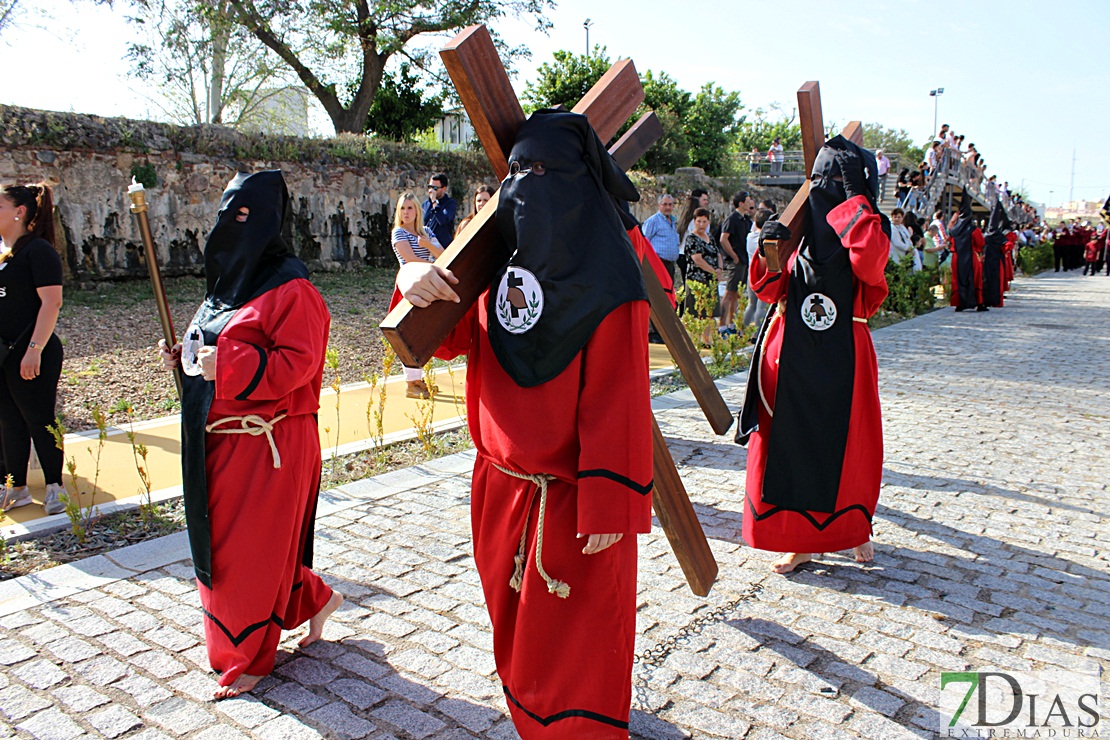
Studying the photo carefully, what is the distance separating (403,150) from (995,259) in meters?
13.4

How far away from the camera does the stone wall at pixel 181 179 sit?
1205 centimetres

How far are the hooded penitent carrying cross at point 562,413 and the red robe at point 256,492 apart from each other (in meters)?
0.95

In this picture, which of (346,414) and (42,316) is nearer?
(42,316)

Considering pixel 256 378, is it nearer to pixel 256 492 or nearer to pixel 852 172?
pixel 256 492

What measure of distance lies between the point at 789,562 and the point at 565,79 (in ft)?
92.6

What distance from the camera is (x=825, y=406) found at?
4160mm

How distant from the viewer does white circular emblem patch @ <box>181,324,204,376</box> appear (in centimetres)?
314

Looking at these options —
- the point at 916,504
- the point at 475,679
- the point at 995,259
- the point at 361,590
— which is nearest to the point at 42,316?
the point at 361,590

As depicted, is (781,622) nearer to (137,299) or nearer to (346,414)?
(346,414)

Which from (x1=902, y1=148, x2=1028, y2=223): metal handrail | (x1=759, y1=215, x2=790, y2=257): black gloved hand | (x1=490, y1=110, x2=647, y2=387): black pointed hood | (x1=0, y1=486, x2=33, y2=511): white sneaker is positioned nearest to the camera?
(x1=490, y1=110, x2=647, y2=387): black pointed hood

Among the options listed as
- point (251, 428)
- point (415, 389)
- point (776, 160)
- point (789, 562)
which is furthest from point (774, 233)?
point (776, 160)

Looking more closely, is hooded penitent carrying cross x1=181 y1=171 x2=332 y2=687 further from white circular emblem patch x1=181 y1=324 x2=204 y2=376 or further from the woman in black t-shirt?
the woman in black t-shirt

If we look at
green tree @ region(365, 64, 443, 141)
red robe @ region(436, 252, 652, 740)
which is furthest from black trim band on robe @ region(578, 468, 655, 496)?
green tree @ region(365, 64, 443, 141)

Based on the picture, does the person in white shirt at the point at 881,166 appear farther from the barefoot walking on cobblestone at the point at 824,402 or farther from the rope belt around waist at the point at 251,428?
the rope belt around waist at the point at 251,428
